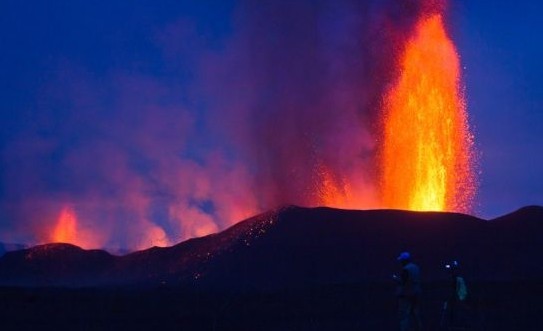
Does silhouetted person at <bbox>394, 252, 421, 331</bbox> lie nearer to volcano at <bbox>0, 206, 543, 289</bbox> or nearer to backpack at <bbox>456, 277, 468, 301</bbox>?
backpack at <bbox>456, 277, 468, 301</bbox>

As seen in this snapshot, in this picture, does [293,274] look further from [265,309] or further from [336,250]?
[265,309]

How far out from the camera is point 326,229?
4797cm

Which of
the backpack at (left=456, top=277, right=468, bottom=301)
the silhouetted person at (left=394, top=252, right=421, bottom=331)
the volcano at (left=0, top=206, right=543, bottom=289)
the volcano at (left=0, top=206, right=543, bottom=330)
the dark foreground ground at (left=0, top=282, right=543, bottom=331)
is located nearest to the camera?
the silhouetted person at (left=394, top=252, right=421, bottom=331)

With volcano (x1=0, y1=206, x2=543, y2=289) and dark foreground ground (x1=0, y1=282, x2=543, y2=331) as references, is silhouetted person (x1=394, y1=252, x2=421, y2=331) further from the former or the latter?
volcano (x1=0, y1=206, x2=543, y2=289)

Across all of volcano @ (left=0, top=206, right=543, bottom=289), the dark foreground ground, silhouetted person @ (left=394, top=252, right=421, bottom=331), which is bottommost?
silhouetted person @ (left=394, top=252, right=421, bottom=331)

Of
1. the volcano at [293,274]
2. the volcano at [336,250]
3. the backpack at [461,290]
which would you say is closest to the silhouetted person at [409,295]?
the backpack at [461,290]

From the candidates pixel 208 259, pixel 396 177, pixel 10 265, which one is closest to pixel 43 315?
pixel 208 259

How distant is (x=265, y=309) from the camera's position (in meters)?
25.9

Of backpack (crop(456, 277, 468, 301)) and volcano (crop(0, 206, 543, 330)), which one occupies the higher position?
volcano (crop(0, 206, 543, 330))

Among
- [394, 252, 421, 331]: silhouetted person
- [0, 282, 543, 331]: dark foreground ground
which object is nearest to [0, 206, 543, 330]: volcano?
[0, 282, 543, 331]: dark foreground ground

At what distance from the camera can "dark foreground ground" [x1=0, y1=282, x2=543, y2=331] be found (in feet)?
69.3

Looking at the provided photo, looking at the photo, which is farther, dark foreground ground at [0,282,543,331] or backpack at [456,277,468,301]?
dark foreground ground at [0,282,543,331]

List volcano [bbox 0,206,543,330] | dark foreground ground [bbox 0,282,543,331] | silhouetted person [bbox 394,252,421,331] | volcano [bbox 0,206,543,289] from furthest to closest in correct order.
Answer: volcano [bbox 0,206,543,289] < volcano [bbox 0,206,543,330] < dark foreground ground [bbox 0,282,543,331] < silhouetted person [bbox 394,252,421,331]

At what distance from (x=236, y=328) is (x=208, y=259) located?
28.1 m
